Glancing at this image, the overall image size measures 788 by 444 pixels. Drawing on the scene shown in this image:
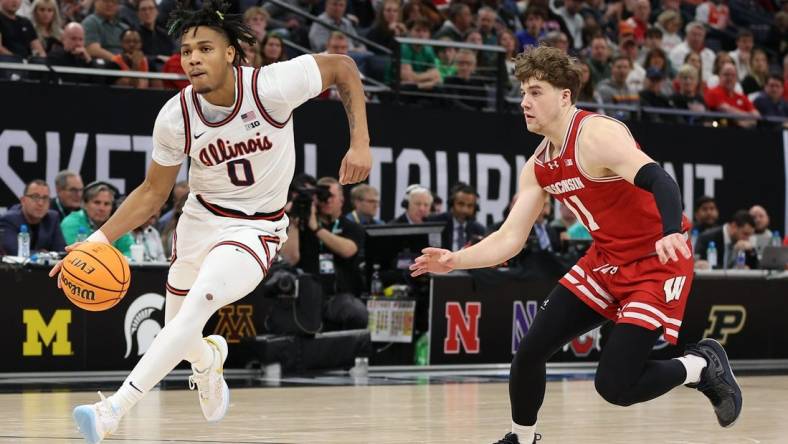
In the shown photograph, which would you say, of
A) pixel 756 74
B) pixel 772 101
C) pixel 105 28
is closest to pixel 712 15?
pixel 756 74

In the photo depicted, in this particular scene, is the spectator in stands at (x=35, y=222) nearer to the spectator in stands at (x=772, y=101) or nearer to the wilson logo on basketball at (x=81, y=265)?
the wilson logo on basketball at (x=81, y=265)

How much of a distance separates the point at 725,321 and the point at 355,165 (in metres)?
9.02

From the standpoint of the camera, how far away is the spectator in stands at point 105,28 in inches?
575

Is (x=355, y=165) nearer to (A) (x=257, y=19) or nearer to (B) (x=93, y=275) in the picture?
(B) (x=93, y=275)

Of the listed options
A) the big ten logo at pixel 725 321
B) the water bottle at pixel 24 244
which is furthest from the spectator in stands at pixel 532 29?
the water bottle at pixel 24 244

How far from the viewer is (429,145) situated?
15.9 metres

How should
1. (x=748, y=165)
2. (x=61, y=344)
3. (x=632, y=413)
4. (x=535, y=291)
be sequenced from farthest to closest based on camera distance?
(x=748, y=165) < (x=535, y=291) < (x=61, y=344) < (x=632, y=413)

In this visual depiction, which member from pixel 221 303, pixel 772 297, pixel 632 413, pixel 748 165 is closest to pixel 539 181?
pixel 221 303

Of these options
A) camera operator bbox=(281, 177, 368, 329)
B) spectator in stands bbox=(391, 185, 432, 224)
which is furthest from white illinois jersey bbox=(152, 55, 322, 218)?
spectator in stands bbox=(391, 185, 432, 224)

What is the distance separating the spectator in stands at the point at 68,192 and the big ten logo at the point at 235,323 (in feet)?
5.74

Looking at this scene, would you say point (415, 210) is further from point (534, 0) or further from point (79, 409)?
point (79, 409)

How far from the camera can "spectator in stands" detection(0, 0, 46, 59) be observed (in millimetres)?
13906

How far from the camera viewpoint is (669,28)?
67.7 ft

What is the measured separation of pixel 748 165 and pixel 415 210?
6.19m
